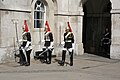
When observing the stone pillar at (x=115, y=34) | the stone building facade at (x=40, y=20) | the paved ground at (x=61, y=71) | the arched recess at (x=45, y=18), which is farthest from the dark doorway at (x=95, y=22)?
the paved ground at (x=61, y=71)

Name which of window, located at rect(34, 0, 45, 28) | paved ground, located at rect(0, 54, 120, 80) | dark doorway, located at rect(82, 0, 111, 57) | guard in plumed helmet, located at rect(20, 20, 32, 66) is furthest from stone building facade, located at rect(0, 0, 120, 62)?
dark doorway, located at rect(82, 0, 111, 57)

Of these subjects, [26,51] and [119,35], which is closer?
[26,51]

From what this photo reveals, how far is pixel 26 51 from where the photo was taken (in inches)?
559

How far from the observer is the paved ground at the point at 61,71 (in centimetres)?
1155

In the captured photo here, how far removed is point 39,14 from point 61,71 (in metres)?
5.24

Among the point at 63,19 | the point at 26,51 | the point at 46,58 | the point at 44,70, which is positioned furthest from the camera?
the point at 63,19

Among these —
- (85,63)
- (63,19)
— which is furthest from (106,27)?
(85,63)

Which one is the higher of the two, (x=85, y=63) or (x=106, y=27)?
(x=106, y=27)

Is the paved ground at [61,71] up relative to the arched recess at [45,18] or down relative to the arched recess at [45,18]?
down

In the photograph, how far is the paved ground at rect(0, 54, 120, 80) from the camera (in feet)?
37.9

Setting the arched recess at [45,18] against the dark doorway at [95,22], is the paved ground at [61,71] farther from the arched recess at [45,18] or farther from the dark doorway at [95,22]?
the dark doorway at [95,22]

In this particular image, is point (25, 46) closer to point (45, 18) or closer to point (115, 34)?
point (45, 18)

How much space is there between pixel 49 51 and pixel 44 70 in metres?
2.03

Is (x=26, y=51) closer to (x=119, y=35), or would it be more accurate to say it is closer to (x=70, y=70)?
(x=70, y=70)
